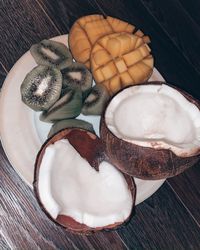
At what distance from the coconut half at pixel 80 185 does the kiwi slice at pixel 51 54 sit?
0.16 meters

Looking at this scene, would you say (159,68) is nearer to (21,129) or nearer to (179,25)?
(179,25)

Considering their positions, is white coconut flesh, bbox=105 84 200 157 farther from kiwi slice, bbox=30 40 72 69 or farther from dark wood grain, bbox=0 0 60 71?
dark wood grain, bbox=0 0 60 71

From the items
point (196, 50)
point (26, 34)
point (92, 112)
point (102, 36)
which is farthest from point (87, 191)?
point (196, 50)

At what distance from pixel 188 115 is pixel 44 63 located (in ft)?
0.91

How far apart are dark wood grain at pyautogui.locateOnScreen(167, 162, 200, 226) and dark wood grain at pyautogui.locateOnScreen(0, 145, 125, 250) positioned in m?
0.21

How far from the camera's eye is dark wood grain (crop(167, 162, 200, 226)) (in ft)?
3.24

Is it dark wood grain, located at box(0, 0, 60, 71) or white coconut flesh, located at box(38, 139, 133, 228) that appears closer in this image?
white coconut flesh, located at box(38, 139, 133, 228)

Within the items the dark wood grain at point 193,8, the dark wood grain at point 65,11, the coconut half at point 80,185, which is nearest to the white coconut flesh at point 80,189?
the coconut half at point 80,185

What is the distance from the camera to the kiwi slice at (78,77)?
0.85m

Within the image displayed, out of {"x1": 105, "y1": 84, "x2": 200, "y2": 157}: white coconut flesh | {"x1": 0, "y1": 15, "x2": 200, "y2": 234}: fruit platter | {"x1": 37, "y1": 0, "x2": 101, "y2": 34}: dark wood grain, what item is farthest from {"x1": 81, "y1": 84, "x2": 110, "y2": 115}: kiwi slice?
{"x1": 37, "y1": 0, "x2": 101, "y2": 34}: dark wood grain

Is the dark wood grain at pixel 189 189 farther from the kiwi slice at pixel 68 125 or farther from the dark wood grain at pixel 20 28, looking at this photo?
the dark wood grain at pixel 20 28

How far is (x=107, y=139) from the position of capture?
0.72 meters

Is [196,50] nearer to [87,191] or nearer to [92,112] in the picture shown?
[92,112]

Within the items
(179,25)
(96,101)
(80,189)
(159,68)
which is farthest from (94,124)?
(179,25)
